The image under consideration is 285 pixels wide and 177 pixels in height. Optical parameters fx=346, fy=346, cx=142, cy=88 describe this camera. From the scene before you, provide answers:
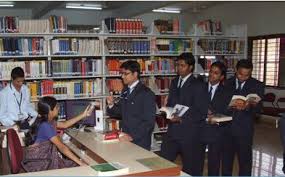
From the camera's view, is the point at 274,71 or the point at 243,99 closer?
the point at 243,99

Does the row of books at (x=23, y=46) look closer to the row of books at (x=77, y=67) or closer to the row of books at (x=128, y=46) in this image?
the row of books at (x=77, y=67)

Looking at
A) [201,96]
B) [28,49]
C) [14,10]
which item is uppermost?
[14,10]

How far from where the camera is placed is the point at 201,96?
3488mm

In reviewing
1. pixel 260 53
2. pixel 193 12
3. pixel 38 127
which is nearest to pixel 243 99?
pixel 38 127

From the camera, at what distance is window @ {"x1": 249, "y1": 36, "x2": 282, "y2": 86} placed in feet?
31.0

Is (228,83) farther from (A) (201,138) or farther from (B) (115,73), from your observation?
(B) (115,73)

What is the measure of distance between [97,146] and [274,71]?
25.2 ft

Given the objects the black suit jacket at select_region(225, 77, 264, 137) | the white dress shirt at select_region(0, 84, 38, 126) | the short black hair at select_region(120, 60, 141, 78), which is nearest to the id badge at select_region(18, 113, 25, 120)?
the white dress shirt at select_region(0, 84, 38, 126)

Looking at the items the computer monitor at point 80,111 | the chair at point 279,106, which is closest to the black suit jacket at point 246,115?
the computer monitor at point 80,111

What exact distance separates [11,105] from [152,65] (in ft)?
8.07

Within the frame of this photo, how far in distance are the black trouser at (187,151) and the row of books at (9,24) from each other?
9.92ft

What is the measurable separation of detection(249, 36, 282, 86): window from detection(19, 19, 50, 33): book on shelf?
6.50 meters

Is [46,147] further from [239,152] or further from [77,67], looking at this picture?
[77,67]

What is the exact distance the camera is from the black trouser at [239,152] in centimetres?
381
